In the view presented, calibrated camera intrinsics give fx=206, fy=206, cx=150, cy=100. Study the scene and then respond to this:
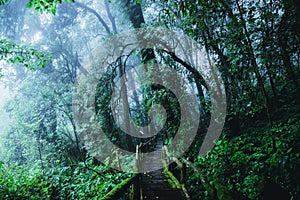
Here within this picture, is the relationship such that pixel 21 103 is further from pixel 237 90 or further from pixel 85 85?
pixel 237 90

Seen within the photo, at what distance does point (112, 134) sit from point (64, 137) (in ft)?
26.1

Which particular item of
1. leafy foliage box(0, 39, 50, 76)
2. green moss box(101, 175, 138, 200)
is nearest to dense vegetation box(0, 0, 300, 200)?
leafy foliage box(0, 39, 50, 76)

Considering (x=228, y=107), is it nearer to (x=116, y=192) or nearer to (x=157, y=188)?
(x=157, y=188)

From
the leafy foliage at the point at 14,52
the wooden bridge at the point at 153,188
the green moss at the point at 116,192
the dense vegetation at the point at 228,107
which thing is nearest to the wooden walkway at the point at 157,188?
the wooden bridge at the point at 153,188

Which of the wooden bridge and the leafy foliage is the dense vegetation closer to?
the leafy foliage

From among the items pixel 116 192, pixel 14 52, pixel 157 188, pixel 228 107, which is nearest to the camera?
pixel 116 192

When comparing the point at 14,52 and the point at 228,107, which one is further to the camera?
the point at 14,52

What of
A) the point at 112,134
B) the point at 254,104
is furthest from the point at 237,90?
the point at 112,134

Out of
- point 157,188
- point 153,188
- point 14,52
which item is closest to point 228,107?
point 157,188

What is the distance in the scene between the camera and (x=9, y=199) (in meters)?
7.07

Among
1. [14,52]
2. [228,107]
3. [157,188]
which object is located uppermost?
[14,52]

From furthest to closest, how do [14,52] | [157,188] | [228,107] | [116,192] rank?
[14,52]
[228,107]
[157,188]
[116,192]

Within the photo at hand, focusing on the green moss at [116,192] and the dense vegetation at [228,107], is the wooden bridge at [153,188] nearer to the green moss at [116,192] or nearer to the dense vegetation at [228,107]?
the green moss at [116,192]

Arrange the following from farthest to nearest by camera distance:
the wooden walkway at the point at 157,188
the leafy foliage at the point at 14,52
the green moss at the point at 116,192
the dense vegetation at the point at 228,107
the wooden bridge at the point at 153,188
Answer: the leafy foliage at the point at 14,52, the wooden walkway at the point at 157,188, the wooden bridge at the point at 153,188, the dense vegetation at the point at 228,107, the green moss at the point at 116,192
